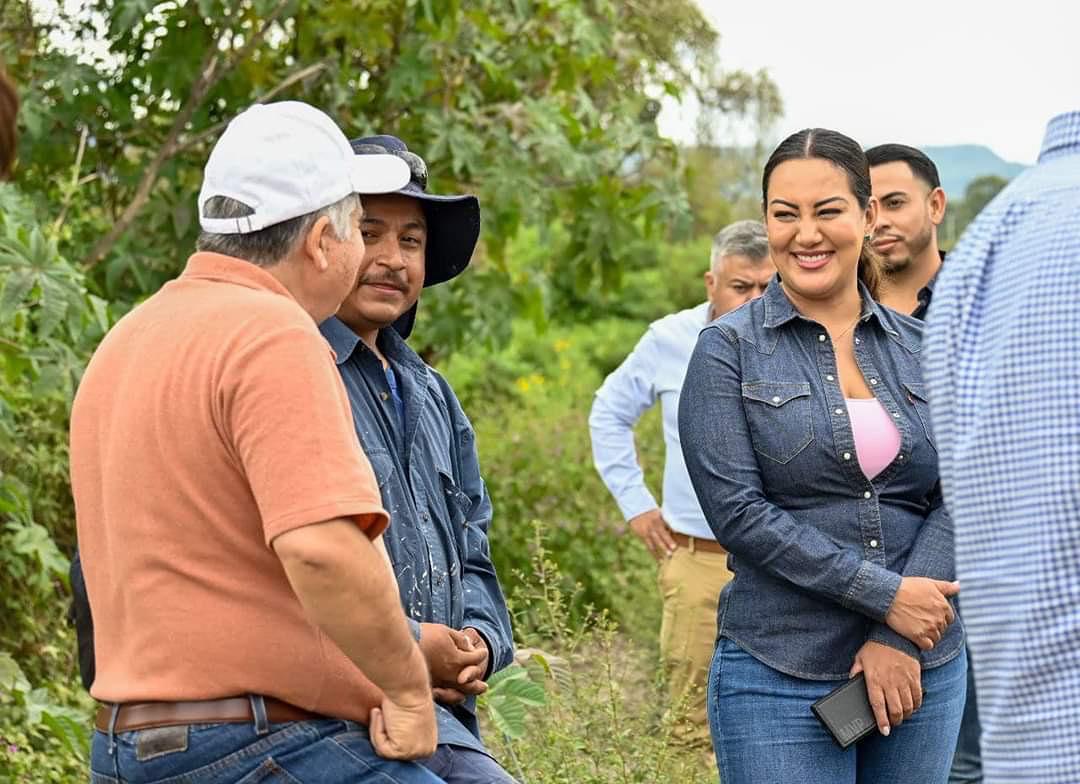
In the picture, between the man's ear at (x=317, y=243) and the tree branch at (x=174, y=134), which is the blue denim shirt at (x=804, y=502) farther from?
the tree branch at (x=174, y=134)

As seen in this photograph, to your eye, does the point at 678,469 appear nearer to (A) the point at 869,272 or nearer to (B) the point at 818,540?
(A) the point at 869,272

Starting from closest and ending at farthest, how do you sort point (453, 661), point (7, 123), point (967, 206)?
point (7, 123)
point (453, 661)
point (967, 206)

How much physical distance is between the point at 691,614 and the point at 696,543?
22 cm

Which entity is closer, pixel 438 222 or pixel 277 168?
pixel 277 168

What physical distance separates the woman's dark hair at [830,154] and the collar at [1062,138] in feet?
4.48

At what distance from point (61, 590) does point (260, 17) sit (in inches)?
87.3

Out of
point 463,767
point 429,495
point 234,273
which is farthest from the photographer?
point 429,495

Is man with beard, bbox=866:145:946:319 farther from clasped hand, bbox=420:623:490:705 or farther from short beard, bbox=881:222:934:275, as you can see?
clasped hand, bbox=420:623:490:705

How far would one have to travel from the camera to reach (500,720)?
332 cm

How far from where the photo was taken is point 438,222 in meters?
3.38

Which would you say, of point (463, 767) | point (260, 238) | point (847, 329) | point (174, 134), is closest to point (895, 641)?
point (847, 329)

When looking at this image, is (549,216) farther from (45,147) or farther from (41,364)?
(41,364)

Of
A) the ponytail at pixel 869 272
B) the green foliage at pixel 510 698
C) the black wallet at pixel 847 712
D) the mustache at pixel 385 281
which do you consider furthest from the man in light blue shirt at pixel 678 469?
the mustache at pixel 385 281

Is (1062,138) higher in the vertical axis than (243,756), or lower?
higher
